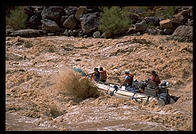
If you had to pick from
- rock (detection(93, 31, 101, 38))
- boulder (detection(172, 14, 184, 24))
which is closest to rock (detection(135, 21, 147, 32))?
boulder (detection(172, 14, 184, 24))

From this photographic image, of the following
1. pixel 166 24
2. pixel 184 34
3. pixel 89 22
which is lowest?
pixel 89 22

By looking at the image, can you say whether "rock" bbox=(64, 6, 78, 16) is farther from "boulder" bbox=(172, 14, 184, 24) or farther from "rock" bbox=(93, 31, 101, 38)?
"boulder" bbox=(172, 14, 184, 24)

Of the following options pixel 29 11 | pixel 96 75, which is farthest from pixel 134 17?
pixel 96 75

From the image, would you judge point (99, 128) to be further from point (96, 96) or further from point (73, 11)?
point (73, 11)

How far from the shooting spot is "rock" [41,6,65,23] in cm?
2175

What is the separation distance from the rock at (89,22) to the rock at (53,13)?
2196mm

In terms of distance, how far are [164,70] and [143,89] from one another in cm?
316

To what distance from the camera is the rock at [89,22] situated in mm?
19320

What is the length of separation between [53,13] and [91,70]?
11.3 m

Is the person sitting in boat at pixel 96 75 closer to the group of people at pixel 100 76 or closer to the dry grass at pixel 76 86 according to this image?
the group of people at pixel 100 76

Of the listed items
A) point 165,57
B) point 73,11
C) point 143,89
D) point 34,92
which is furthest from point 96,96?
point 73,11

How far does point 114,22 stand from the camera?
1767cm

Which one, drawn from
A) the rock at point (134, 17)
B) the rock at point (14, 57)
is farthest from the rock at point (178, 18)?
the rock at point (14, 57)

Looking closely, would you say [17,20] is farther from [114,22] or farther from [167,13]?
[167,13]
